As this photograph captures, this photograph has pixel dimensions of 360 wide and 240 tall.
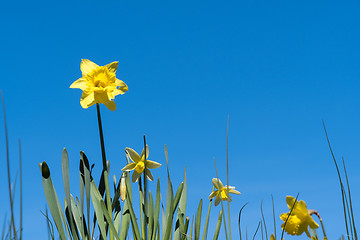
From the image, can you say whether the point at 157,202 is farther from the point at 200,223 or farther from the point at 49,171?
the point at 49,171

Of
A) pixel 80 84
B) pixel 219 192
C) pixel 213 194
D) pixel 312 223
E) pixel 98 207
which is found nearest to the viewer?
pixel 312 223

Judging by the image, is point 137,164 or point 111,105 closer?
point 111,105

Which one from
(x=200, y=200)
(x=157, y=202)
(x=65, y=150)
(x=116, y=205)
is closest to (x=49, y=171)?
(x=65, y=150)

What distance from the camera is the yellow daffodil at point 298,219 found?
64.4 inches

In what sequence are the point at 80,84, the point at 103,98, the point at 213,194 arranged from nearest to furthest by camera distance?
the point at 103,98
the point at 80,84
the point at 213,194

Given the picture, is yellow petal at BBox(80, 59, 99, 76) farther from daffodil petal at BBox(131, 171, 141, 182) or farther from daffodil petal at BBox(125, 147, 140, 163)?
daffodil petal at BBox(131, 171, 141, 182)

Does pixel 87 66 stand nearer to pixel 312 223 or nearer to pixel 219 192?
pixel 219 192

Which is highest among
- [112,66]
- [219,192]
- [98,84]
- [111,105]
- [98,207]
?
[112,66]

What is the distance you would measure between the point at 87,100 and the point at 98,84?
152 millimetres

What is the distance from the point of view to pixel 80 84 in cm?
270

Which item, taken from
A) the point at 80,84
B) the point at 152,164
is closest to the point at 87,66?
the point at 80,84

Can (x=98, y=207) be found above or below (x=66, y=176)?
below

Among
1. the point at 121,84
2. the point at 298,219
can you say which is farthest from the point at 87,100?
the point at 298,219

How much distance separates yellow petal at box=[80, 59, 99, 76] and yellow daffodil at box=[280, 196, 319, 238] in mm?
1716
